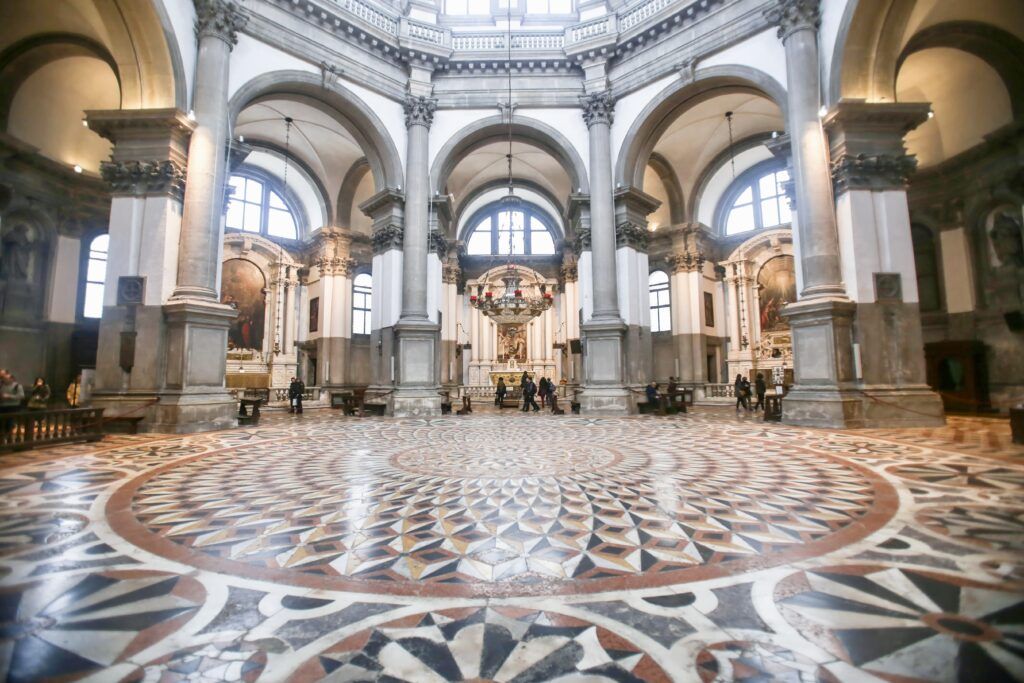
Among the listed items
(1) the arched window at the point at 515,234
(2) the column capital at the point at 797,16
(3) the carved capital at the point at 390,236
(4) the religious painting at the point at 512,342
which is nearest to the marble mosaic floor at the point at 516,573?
(3) the carved capital at the point at 390,236

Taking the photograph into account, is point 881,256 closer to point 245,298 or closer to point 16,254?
point 16,254

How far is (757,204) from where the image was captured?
731 inches

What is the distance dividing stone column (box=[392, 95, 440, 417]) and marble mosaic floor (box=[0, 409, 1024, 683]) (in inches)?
272

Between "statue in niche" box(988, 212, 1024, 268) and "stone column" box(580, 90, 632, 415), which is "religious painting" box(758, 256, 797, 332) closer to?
"statue in niche" box(988, 212, 1024, 268)

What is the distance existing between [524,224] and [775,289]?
1310 cm

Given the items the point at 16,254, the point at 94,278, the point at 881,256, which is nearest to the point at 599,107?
the point at 881,256

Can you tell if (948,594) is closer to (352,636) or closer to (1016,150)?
(352,636)

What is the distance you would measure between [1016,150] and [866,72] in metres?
5.48

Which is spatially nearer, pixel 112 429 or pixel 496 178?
pixel 112 429

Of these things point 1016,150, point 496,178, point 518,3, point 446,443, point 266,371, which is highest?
point 518,3

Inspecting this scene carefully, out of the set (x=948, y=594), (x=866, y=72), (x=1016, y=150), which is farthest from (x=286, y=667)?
(x=1016, y=150)

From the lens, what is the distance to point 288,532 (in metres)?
2.81

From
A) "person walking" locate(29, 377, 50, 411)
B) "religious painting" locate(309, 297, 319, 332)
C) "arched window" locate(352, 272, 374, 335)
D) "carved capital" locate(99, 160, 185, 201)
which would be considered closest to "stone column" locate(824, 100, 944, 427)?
"carved capital" locate(99, 160, 185, 201)

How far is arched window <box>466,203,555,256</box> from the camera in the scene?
81.1 ft
